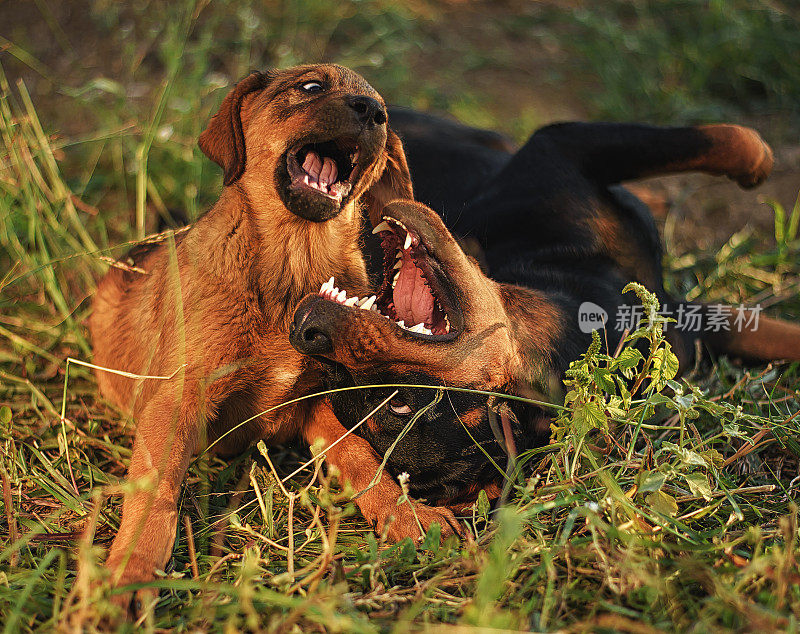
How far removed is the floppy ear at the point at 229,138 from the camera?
3.45 metres

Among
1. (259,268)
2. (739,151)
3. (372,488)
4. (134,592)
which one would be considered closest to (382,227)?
(259,268)

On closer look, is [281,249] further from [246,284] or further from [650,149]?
[650,149]

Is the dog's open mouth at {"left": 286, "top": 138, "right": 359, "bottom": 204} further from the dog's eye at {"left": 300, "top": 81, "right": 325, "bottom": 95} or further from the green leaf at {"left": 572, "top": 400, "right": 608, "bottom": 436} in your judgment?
the green leaf at {"left": 572, "top": 400, "right": 608, "bottom": 436}

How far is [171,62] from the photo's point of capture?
5.19m

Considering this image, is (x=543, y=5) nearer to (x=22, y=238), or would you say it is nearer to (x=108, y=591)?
(x=22, y=238)

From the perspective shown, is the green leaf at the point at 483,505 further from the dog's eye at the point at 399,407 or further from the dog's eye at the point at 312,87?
the dog's eye at the point at 312,87

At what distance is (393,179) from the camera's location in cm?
378

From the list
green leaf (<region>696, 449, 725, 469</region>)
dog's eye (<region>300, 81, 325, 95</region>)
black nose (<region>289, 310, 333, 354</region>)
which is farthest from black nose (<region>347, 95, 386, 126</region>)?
green leaf (<region>696, 449, 725, 469</region>)

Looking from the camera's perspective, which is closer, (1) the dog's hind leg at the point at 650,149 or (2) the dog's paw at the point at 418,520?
(2) the dog's paw at the point at 418,520

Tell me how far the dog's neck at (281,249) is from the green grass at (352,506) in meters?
0.79

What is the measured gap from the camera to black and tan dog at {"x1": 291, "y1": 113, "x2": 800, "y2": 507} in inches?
113

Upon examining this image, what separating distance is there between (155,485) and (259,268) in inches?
42.2

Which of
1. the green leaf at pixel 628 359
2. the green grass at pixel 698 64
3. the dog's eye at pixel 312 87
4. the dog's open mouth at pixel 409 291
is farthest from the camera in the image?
the green grass at pixel 698 64

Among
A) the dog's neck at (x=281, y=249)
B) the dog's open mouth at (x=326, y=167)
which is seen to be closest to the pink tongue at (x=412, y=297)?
the dog's neck at (x=281, y=249)
